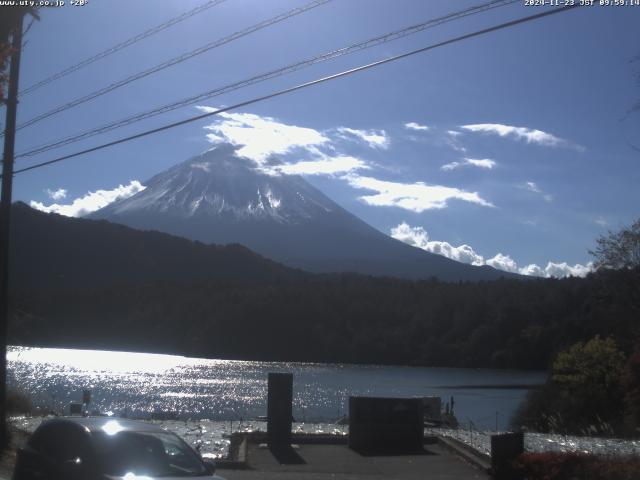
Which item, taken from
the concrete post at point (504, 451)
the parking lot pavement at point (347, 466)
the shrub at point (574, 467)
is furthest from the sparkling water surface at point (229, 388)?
the shrub at point (574, 467)

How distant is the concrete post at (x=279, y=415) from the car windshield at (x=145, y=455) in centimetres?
890

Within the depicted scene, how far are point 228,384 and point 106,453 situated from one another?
67.4m

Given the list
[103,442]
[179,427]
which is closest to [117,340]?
[179,427]

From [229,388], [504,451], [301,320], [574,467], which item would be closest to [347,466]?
[504,451]

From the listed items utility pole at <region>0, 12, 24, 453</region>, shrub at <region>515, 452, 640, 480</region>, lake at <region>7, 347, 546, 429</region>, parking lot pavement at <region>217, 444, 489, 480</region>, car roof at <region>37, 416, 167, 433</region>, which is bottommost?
lake at <region>7, 347, 546, 429</region>

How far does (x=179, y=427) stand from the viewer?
23141 mm

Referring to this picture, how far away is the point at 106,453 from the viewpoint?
351 inches

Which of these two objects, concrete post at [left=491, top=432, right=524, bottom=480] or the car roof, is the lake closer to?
concrete post at [left=491, top=432, right=524, bottom=480]

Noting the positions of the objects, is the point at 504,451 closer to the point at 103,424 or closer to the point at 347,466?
the point at 347,466

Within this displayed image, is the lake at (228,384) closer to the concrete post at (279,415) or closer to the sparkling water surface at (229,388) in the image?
the sparkling water surface at (229,388)

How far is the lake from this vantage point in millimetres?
53406

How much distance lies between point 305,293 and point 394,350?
16.8 meters

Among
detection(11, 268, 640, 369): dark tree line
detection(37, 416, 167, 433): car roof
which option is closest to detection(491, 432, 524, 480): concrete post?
detection(37, 416, 167, 433): car roof

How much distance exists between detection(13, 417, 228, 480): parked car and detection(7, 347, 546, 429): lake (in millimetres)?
30041
